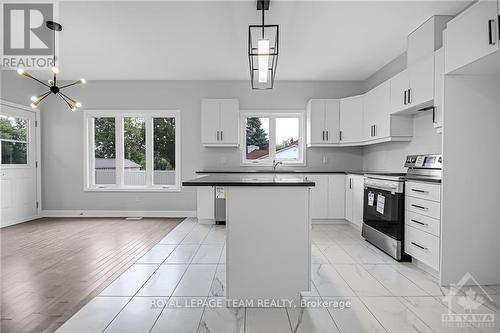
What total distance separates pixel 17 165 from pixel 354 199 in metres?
6.04

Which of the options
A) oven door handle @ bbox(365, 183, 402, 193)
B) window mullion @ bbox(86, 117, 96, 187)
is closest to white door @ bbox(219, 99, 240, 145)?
oven door handle @ bbox(365, 183, 402, 193)

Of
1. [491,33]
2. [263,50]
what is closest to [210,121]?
[263,50]

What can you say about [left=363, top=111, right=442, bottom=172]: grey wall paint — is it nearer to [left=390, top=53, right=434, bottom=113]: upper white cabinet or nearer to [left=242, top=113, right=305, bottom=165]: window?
[left=390, top=53, right=434, bottom=113]: upper white cabinet

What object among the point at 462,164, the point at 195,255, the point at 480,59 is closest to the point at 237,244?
the point at 195,255

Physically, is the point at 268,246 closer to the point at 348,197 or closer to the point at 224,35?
the point at 224,35

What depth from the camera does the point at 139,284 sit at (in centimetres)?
257

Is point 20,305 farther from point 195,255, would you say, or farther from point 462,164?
point 462,164

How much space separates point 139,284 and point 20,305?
2.84ft

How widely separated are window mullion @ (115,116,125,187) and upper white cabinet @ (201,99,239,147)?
183cm

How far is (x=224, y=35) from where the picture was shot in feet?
12.2

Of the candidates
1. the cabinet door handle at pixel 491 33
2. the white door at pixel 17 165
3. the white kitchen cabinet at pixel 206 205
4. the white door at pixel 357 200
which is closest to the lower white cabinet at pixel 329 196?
the white door at pixel 357 200

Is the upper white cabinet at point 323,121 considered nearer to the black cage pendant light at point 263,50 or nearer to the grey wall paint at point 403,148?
the grey wall paint at point 403,148

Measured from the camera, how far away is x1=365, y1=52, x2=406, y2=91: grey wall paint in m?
4.26

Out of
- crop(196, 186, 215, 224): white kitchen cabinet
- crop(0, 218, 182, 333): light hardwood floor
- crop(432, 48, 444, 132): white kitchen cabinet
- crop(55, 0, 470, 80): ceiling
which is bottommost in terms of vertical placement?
crop(0, 218, 182, 333): light hardwood floor
